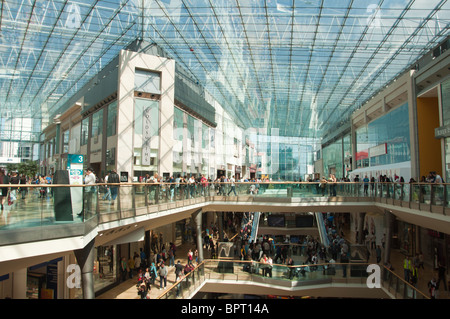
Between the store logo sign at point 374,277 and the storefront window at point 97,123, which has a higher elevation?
the storefront window at point 97,123

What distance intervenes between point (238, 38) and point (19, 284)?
20355 millimetres

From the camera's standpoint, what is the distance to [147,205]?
12.2 meters

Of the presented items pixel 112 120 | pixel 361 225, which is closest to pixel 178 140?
pixel 112 120

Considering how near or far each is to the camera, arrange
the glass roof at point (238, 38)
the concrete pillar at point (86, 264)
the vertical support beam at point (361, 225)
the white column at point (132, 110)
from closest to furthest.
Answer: the concrete pillar at point (86, 264) → the glass roof at point (238, 38) → the white column at point (132, 110) → the vertical support beam at point (361, 225)

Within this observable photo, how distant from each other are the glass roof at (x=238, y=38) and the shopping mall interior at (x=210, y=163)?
14 centimetres

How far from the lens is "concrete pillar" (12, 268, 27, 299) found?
11.8m

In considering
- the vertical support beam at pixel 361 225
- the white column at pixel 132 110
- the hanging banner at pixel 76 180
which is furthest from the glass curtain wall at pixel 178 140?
the vertical support beam at pixel 361 225

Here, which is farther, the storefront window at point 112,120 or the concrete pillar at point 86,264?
the storefront window at point 112,120

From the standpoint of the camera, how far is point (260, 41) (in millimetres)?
24516

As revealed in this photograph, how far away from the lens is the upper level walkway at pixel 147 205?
23.0ft

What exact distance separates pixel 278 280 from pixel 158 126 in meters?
12.9

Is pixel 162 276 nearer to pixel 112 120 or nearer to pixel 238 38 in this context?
pixel 112 120

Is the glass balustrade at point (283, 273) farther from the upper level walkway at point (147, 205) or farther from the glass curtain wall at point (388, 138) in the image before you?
the glass curtain wall at point (388, 138)

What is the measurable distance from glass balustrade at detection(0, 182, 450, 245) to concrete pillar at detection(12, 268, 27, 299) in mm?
5116
